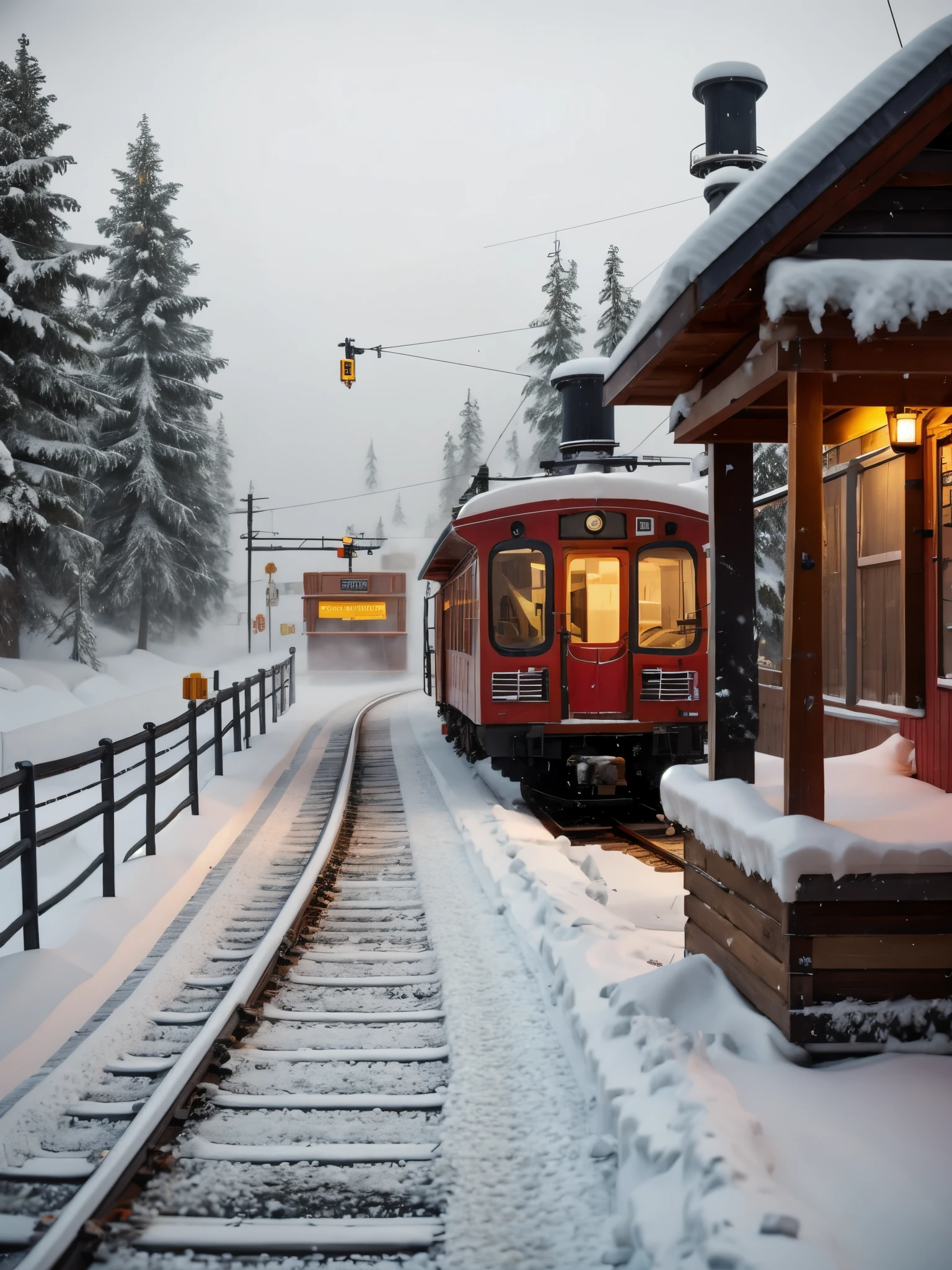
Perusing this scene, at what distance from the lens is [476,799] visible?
11.0 m

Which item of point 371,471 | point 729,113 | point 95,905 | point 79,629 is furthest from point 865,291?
point 371,471

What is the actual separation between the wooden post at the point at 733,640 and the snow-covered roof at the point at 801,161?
1.30m

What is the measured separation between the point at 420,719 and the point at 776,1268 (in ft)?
69.5

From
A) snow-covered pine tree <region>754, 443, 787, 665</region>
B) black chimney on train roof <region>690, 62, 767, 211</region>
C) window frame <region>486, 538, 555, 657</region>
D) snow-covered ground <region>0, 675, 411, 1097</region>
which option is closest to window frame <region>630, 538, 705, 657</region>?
window frame <region>486, 538, 555, 657</region>

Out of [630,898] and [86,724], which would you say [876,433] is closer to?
[630,898]

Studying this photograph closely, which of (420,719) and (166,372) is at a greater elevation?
(166,372)

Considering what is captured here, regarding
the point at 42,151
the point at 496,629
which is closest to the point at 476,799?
the point at 496,629

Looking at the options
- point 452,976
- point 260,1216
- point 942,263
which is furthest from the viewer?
point 452,976

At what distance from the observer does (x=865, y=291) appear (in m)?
3.54

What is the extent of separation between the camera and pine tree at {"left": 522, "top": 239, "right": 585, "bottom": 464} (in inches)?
1475

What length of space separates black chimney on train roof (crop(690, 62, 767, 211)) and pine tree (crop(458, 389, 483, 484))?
7406 cm

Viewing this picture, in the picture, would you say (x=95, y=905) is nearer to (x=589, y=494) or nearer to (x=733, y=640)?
(x=733, y=640)

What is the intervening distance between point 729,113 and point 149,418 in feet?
89.5

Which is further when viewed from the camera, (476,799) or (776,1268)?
(476,799)
